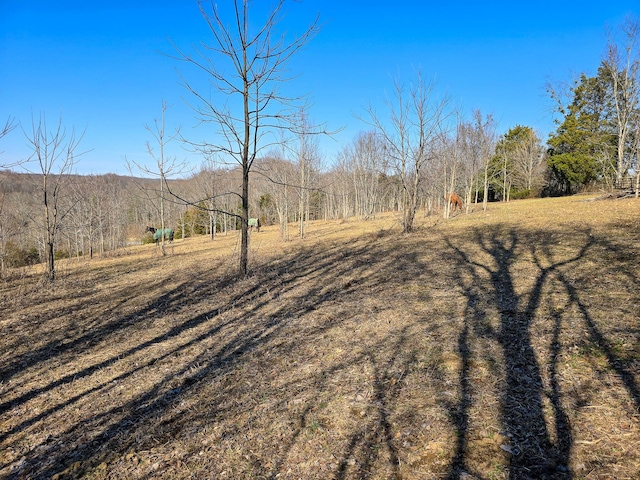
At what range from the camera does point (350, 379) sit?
10.9ft

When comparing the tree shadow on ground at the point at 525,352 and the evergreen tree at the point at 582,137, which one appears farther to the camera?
the evergreen tree at the point at 582,137

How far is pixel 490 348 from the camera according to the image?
11.7 ft

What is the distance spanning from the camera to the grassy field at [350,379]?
235 cm

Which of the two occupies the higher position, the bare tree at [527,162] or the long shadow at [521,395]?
the bare tree at [527,162]

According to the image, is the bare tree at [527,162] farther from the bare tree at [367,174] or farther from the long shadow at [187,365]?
the long shadow at [187,365]

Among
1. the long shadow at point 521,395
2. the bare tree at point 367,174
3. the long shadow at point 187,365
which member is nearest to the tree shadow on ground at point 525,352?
the long shadow at point 521,395

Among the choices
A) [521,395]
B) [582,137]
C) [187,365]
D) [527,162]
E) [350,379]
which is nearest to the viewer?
[521,395]

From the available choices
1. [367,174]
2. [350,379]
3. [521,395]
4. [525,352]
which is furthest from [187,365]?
[367,174]

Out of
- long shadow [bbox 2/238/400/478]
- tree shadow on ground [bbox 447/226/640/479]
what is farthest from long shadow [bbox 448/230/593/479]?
long shadow [bbox 2/238/400/478]

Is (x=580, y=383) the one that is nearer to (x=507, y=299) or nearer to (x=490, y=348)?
(x=490, y=348)

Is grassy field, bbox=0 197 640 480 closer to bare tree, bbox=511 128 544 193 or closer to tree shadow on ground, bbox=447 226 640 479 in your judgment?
tree shadow on ground, bbox=447 226 640 479

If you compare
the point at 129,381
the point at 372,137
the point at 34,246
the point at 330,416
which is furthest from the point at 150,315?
the point at 34,246

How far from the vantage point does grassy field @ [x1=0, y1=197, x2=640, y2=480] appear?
2352mm

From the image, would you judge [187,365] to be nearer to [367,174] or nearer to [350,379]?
[350,379]
